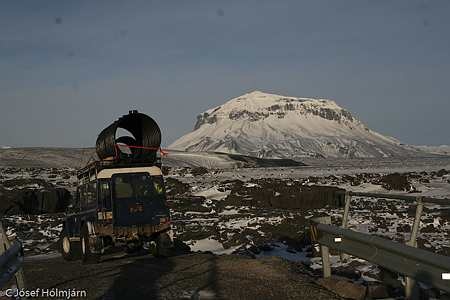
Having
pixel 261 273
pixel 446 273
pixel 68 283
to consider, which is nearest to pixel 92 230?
pixel 68 283

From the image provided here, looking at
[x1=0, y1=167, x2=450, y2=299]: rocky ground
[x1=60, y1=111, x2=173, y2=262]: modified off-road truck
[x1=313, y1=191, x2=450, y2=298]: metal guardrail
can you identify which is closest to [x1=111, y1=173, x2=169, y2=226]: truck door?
[x1=60, y1=111, x2=173, y2=262]: modified off-road truck

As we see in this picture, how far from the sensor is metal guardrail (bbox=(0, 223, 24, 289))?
5.81m

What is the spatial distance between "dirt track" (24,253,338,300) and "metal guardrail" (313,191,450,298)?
809 mm

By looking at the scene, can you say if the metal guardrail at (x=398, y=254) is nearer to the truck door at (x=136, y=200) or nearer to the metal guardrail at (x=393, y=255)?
the metal guardrail at (x=393, y=255)

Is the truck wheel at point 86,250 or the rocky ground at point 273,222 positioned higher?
the truck wheel at point 86,250

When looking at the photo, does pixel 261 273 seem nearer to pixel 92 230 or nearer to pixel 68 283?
pixel 68 283

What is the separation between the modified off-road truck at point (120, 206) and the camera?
46.8ft

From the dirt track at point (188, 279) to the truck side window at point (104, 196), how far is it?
169 centimetres

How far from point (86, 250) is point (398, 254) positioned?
9467mm

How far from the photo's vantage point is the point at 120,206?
1438 cm

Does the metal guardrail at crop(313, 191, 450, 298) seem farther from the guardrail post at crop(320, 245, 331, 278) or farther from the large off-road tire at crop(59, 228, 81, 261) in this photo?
the large off-road tire at crop(59, 228, 81, 261)

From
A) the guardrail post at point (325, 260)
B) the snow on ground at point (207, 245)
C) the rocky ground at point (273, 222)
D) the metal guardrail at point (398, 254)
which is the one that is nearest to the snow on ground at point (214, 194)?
the rocky ground at point (273, 222)

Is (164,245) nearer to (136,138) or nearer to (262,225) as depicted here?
(136,138)

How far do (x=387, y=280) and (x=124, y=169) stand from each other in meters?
8.26
